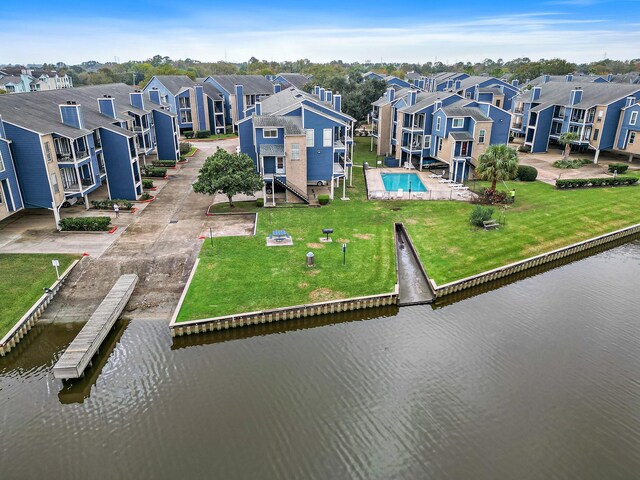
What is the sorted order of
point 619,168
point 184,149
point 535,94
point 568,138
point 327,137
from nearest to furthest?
point 327,137
point 619,168
point 568,138
point 184,149
point 535,94

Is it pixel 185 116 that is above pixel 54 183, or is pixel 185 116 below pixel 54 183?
above

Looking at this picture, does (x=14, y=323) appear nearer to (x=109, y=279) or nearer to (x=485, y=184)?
(x=109, y=279)

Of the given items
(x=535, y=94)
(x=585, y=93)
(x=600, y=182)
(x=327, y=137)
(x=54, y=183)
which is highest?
(x=585, y=93)

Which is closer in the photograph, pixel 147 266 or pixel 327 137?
pixel 147 266

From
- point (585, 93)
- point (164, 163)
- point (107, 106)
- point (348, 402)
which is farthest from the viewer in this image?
point (585, 93)

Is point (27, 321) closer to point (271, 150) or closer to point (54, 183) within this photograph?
point (54, 183)

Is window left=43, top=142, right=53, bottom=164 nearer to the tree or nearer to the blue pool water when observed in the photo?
the tree

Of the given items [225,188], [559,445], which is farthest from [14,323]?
[559,445]

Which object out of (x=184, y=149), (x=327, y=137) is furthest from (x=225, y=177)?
(x=184, y=149)
